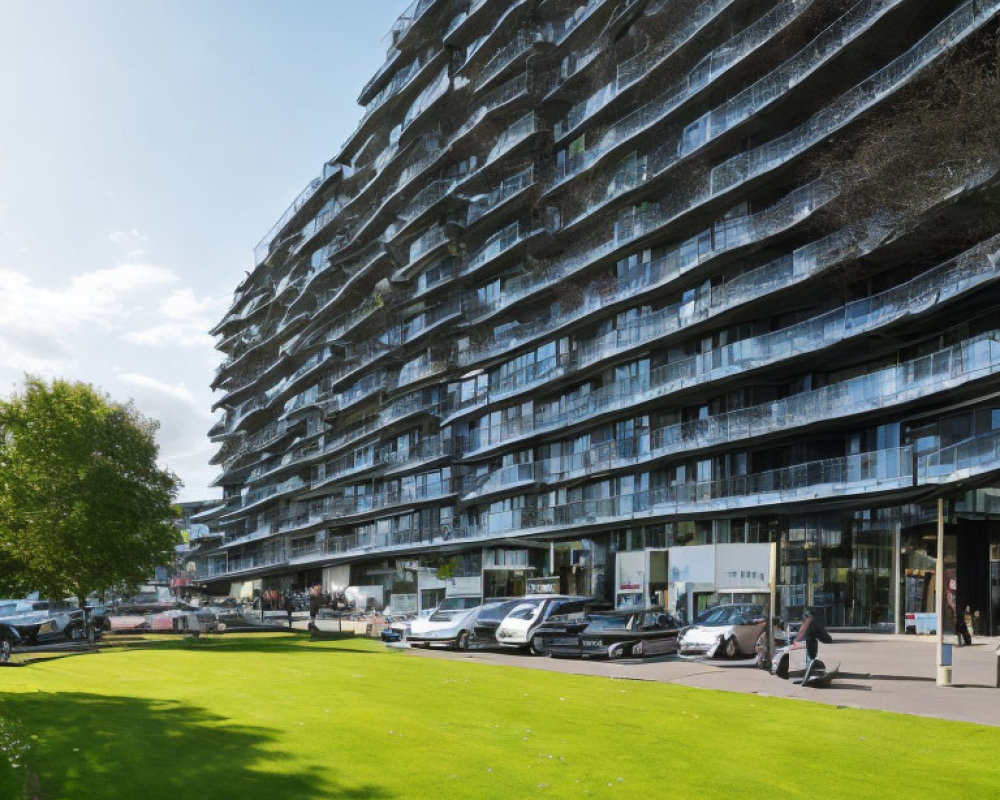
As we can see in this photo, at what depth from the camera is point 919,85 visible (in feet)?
106

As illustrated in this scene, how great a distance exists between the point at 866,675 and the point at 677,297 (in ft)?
91.2

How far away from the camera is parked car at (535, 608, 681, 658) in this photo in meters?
27.4

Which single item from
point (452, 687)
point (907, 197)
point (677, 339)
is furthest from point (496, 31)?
point (452, 687)

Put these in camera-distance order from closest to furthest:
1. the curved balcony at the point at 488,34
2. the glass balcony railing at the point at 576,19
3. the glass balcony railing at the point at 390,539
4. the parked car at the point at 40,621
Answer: the parked car at the point at 40,621
the glass balcony railing at the point at 576,19
the curved balcony at the point at 488,34
the glass balcony railing at the point at 390,539

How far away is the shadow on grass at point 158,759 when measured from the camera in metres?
9.09

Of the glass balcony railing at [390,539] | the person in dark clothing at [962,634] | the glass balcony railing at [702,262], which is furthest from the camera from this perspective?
the glass balcony railing at [390,539]

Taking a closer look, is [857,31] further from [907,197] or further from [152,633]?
[152,633]

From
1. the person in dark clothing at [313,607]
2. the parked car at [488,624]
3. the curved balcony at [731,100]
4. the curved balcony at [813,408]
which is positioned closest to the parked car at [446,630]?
the parked car at [488,624]

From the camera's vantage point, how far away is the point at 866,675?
20938mm

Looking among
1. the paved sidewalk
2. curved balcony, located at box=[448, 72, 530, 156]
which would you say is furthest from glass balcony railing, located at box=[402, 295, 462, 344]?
the paved sidewalk

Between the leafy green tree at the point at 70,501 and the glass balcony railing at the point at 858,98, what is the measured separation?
2964cm

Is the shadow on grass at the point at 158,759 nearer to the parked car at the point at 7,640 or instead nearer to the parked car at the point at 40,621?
the parked car at the point at 7,640

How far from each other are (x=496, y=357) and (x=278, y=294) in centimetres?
4811

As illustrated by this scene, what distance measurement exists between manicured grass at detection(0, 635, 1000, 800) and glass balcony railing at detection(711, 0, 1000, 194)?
22434 mm
